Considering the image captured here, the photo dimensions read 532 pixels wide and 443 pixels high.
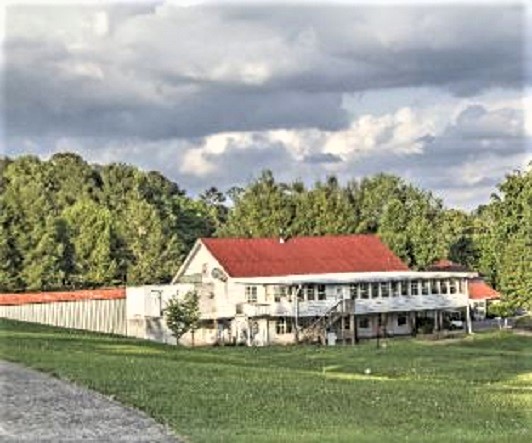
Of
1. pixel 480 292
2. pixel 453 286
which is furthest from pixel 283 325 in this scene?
pixel 480 292

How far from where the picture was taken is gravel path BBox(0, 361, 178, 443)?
12.8m

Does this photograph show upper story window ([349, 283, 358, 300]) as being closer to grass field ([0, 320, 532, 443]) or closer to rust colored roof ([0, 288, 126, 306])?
rust colored roof ([0, 288, 126, 306])

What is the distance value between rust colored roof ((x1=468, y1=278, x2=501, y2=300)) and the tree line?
120 cm

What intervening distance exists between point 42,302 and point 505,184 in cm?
2603

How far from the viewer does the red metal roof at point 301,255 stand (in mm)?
61406

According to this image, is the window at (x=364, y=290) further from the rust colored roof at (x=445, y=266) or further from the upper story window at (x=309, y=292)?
the rust colored roof at (x=445, y=266)

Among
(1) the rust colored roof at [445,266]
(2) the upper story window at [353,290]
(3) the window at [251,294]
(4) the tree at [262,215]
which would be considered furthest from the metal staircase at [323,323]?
(4) the tree at [262,215]

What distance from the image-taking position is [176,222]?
9162cm

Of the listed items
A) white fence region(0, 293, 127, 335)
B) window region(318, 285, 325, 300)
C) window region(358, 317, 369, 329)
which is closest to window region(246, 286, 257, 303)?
window region(318, 285, 325, 300)

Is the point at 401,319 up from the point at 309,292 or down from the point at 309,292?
down

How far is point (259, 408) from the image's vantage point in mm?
15344

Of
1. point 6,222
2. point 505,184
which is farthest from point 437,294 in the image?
point 6,222

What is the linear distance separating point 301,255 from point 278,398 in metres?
47.4

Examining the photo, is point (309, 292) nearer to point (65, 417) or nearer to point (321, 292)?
point (321, 292)
